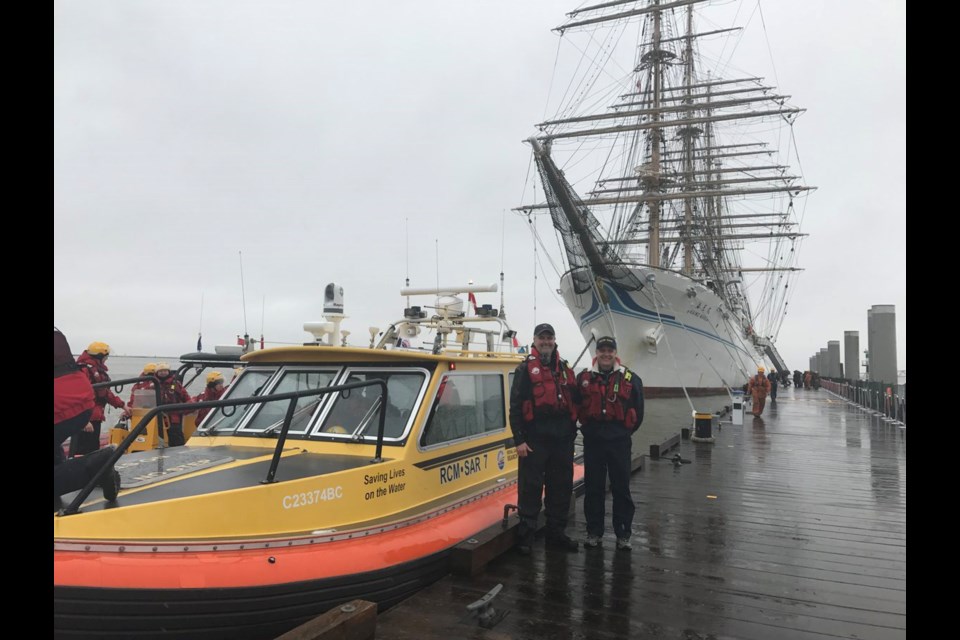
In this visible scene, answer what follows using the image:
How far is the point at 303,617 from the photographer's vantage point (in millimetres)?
3381

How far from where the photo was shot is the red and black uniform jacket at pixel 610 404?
4.96 metres

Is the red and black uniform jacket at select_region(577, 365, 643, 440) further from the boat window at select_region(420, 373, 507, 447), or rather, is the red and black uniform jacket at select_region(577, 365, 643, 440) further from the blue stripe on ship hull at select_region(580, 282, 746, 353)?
the blue stripe on ship hull at select_region(580, 282, 746, 353)

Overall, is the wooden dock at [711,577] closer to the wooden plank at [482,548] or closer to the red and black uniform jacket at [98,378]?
the wooden plank at [482,548]

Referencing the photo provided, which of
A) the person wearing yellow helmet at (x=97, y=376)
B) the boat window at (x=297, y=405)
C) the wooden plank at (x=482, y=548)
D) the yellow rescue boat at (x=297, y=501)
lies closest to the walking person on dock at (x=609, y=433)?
the wooden plank at (x=482, y=548)

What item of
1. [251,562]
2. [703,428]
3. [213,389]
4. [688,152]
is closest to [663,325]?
[688,152]

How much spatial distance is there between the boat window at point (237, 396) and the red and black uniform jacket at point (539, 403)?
2298mm

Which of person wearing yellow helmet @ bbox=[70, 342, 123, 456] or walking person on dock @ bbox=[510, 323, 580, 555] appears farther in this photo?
A: person wearing yellow helmet @ bbox=[70, 342, 123, 456]

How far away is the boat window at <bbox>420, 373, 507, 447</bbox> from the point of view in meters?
4.94

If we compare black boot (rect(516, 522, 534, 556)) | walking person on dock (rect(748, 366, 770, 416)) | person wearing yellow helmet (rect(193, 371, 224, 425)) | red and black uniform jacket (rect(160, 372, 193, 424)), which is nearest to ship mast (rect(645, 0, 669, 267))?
walking person on dock (rect(748, 366, 770, 416))

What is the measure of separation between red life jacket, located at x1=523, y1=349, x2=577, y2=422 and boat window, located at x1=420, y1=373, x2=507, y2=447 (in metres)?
0.71

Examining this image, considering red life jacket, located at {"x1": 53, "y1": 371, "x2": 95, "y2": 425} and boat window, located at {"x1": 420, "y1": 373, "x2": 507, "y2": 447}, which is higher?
→ red life jacket, located at {"x1": 53, "y1": 371, "x2": 95, "y2": 425}

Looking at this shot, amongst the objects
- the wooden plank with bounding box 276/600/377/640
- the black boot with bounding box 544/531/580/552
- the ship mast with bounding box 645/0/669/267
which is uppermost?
the ship mast with bounding box 645/0/669/267

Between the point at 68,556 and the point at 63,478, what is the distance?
0.45 meters

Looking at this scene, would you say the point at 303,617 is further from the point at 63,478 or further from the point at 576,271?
the point at 576,271
